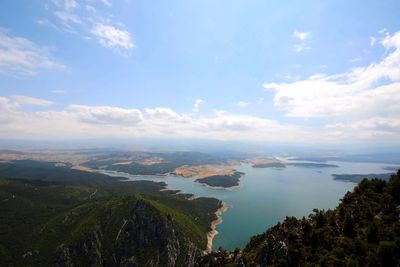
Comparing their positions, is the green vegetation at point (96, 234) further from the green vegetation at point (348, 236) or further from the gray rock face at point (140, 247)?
the green vegetation at point (348, 236)

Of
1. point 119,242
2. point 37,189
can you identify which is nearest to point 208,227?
point 119,242

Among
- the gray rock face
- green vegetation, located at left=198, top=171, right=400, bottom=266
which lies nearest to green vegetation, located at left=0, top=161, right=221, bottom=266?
the gray rock face

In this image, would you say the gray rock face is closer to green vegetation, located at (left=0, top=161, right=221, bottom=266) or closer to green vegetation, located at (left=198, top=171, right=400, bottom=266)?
green vegetation, located at (left=0, top=161, right=221, bottom=266)

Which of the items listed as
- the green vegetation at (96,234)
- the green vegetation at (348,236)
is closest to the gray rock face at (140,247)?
the green vegetation at (96,234)

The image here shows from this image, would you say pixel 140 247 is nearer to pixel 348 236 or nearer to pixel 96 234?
pixel 96 234

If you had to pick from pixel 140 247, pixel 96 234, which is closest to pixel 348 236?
pixel 140 247

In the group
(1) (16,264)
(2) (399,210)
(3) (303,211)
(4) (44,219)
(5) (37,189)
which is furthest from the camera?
(3) (303,211)

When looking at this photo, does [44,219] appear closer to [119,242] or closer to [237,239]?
[119,242]

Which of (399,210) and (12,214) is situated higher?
(399,210)
